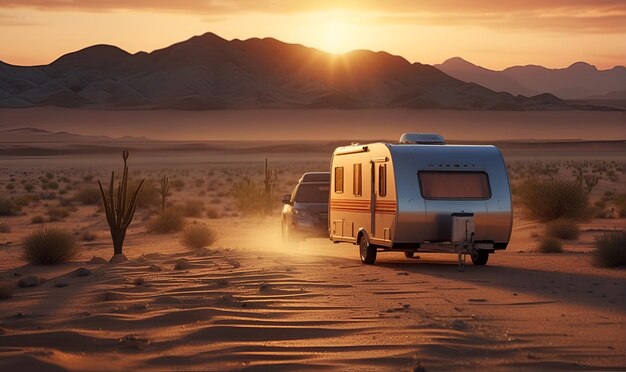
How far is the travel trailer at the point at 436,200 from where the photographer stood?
18.5 metres

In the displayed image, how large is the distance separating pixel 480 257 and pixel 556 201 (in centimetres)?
1302

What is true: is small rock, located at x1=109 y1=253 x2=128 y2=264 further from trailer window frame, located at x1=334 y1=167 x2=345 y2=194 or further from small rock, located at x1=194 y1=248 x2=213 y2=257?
trailer window frame, located at x1=334 y1=167 x2=345 y2=194

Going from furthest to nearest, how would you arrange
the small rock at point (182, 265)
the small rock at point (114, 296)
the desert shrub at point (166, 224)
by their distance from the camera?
the desert shrub at point (166, 224)
the small rock at point (182, 265)
the small rock at point (114, 296)

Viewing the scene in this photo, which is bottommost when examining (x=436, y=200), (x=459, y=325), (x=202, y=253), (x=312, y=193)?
(x=202, y=253)

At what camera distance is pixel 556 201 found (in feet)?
106

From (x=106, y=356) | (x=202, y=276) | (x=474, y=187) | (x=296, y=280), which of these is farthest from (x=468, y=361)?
(x=474, y=187)

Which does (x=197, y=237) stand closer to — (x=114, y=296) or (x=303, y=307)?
(x=114, y=296)

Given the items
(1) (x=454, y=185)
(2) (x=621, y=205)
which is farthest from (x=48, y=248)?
(2) (x=621, y=205)

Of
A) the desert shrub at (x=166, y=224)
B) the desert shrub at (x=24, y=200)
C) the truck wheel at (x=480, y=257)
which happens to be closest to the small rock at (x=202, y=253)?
the truck wheel at (x=480, y=257)

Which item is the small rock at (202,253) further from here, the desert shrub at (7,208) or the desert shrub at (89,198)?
the desert shrub at (89,198)

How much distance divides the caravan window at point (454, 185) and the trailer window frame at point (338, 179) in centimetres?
Result: 322

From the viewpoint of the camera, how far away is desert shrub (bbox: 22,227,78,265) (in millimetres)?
20672

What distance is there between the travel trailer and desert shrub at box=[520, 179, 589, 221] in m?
12.9

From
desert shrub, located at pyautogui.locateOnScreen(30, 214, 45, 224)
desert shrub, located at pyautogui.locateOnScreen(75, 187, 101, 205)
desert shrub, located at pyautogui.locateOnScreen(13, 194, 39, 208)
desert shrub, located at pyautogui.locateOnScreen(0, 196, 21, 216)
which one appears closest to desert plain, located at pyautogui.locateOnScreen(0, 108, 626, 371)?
desert shrub, located at pyautogui.locateOnScreen(30, 214, 45, 224)
